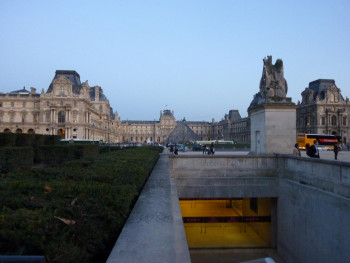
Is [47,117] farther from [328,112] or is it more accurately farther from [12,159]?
[328,112]

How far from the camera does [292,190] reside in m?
11.0

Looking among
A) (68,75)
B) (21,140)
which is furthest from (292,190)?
(68,75)

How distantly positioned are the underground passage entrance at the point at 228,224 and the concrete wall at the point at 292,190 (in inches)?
38.7

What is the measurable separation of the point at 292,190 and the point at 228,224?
13.4 ft

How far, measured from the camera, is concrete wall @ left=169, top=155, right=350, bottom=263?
802cm

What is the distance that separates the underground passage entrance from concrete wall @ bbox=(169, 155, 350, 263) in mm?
984

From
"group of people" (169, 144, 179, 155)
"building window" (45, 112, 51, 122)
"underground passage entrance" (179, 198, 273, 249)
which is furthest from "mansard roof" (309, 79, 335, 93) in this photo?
"underground passage entrance" (179, 198, 273, 249)

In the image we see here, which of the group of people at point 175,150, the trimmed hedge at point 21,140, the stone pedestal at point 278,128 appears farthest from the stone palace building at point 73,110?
the stone pedestal at point 278,128

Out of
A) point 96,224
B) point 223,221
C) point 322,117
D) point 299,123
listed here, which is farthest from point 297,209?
point 299,123

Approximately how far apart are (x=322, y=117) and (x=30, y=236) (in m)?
→ 79.4

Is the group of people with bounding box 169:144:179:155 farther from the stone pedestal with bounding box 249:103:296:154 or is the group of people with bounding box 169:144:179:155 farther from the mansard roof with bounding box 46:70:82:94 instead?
the mansard roof with bounding box 46:70:82:94

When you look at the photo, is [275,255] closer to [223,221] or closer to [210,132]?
[223,221]

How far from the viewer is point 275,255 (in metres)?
11.9

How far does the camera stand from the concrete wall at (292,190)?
26.3 ft
